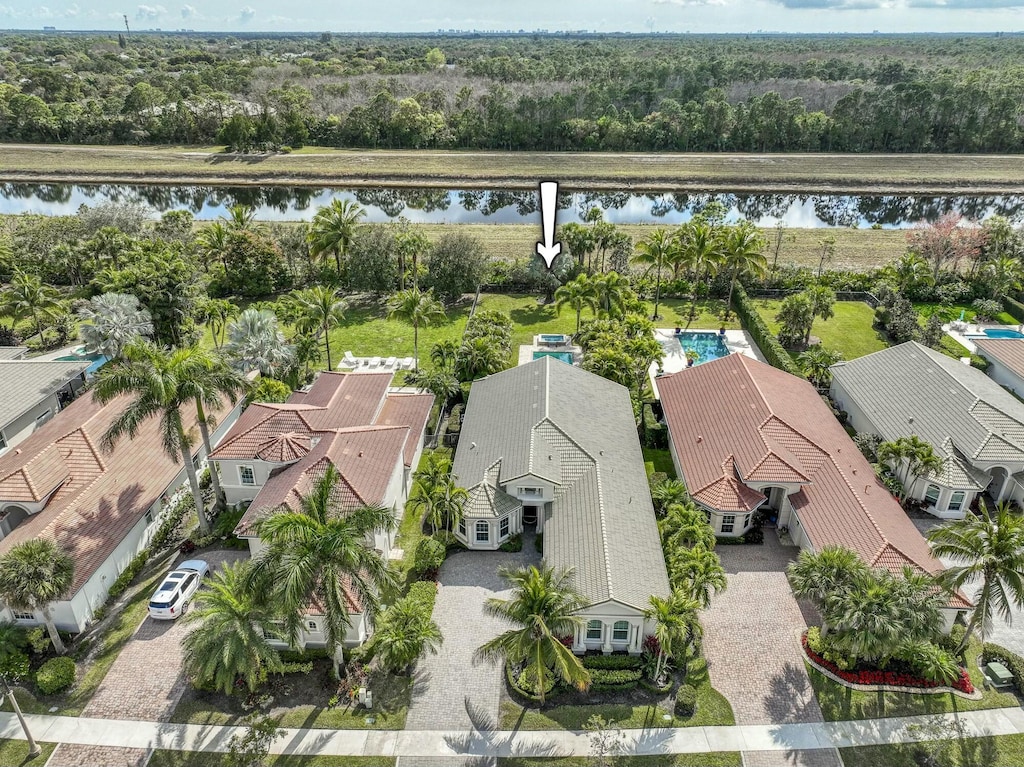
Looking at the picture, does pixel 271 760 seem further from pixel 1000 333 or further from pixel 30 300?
pixel 1000 333

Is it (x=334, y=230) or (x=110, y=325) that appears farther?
(x=334, y=230)

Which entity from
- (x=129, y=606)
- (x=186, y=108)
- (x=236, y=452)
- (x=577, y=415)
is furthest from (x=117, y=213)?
(x=186, y=108)

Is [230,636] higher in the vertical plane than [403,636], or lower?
higher

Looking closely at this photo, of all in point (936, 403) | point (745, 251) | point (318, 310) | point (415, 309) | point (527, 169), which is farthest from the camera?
point (527, 169)

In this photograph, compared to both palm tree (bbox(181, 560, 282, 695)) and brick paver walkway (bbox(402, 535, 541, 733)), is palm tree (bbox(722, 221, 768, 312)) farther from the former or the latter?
palm tree (bbox(181, 560, 282, 695))

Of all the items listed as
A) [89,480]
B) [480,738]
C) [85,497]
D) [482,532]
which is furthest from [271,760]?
[89,480]

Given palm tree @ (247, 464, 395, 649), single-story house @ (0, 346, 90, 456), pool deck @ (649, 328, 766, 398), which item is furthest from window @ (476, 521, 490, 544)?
single-story house @ (0, 346, 90, 456)

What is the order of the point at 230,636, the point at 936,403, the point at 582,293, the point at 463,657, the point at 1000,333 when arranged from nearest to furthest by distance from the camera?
the point at 230,636 < the point at 463,657 < the point at 936,403 < the point at 582,293 < the point at 1000,333

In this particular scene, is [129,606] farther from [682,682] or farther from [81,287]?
[81,287]
